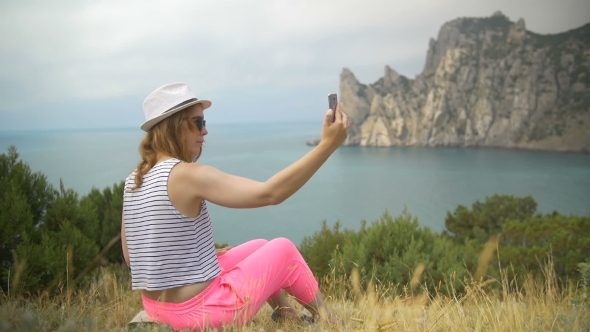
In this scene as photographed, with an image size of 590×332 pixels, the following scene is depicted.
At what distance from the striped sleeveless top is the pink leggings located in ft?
0.31

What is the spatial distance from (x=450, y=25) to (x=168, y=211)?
129671mm

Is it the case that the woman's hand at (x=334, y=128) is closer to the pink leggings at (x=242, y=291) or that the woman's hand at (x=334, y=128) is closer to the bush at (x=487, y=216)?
the pink leggings at (x=242, y=291)

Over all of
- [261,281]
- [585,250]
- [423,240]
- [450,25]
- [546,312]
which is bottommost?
[585,250]

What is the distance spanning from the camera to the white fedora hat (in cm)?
243

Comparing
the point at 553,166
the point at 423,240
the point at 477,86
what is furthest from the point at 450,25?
the point at 423,240

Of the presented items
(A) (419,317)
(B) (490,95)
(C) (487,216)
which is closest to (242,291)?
(A) (419,317)

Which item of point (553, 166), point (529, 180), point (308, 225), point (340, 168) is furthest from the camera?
point (340, 168)

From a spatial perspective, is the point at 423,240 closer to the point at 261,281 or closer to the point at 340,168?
the point at 261,281

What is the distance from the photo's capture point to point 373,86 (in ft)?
415

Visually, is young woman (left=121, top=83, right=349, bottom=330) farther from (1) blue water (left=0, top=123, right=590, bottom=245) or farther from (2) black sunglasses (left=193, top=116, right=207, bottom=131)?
(1) blue water (left=0, top=123, right=590, bottom=245)

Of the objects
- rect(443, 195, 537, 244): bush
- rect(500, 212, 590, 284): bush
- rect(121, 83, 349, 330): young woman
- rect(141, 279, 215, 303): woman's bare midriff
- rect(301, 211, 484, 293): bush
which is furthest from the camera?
rect(443, 195, 537, 244): bush

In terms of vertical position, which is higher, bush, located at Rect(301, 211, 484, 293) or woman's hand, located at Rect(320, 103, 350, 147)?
woman's hand, located at Rect(320, 103, 350, 147)

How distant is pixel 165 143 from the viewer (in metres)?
2.44

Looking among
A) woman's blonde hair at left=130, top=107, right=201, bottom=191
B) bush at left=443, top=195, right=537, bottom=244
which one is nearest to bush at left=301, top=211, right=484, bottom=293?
woman's blonde hair at left=130, top=107, right=201, bottom=191
